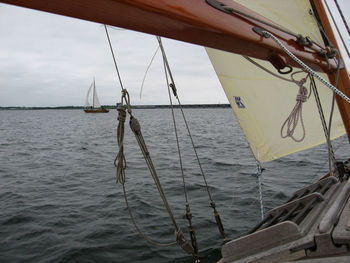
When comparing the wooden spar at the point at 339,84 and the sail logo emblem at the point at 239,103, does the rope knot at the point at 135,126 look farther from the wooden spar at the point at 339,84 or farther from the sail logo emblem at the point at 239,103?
the wooden spar at the point at 339,84

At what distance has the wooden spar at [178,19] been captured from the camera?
2.93 ft

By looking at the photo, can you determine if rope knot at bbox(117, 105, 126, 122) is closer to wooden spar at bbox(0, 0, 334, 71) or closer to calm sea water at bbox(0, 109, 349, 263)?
wooden spar at bbox(0, 0, 334, 71)

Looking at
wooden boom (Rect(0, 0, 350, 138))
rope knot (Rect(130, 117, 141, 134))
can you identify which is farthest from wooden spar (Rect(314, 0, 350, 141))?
rope knot (Rect(130, 117, 141, 134))

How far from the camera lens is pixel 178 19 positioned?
3.65 ft

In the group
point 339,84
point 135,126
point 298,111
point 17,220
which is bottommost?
point 17,220

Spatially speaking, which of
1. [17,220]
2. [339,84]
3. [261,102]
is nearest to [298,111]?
[339,84]

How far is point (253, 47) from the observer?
5.28ft

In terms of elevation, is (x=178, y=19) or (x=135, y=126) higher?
(x=178, y=19)

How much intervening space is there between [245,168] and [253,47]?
29.6 ft

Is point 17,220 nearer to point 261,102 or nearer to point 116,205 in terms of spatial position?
point 116,205

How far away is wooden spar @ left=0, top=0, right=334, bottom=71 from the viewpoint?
2.93 feet

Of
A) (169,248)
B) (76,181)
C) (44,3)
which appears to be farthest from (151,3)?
(76,181)

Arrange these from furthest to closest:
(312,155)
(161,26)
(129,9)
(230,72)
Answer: (312,155), (230,72), (161,26), (129,9)

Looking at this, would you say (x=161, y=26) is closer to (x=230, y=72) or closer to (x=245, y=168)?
(x=230, y=72)
